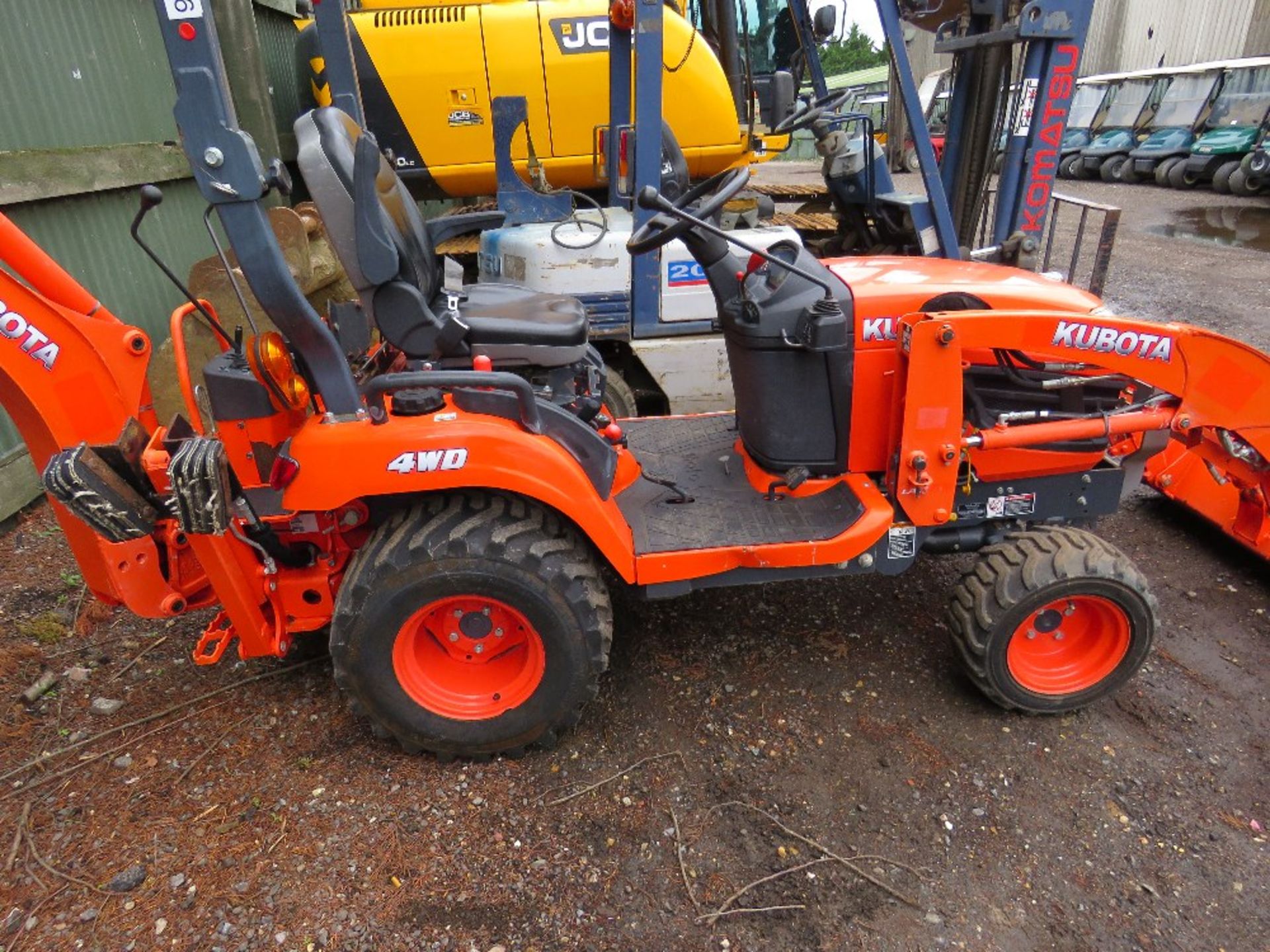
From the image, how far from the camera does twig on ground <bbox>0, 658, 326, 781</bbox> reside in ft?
7.97

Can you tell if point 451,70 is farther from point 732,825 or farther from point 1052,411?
point 732,825

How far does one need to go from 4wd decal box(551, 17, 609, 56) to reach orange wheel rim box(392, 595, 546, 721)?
4.16m

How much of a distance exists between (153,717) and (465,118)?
13.6 feet

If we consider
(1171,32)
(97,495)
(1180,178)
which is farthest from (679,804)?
(1171,32)

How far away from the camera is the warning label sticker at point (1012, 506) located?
8.39 feet

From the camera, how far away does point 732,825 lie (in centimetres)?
222

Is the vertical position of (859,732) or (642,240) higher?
(642,240)

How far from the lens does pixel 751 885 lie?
80.9 inches

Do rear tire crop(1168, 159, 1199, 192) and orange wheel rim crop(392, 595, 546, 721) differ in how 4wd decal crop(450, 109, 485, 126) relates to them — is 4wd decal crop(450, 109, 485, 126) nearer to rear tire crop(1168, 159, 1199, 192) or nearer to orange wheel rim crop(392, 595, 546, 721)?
orange wheel rim crop(392, 595, 546, 721)

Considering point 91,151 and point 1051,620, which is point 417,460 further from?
point 91,151

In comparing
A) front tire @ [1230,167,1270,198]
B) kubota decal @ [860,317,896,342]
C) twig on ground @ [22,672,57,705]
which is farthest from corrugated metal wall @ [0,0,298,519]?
front tire @ [1230,167,1270,198]

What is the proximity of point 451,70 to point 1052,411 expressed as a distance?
4278mm

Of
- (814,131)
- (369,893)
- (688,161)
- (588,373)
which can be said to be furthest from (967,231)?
(369,893)

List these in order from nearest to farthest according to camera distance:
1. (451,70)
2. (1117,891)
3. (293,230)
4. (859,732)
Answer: (1117,891)
(859,732)
(293,230)
(451,70)
